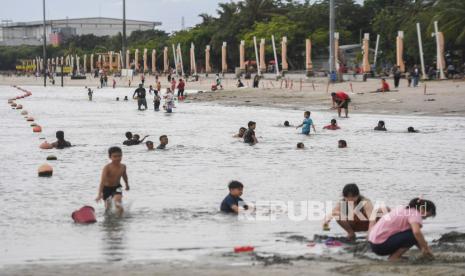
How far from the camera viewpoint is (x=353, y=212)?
38.1 feet

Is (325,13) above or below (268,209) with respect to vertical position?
above

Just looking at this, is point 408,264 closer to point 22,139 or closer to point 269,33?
→ point 22,139

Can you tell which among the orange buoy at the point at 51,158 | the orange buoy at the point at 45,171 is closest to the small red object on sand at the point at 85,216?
the orange buoy at the point at 45,171

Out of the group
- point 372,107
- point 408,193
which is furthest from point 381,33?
point 408,193

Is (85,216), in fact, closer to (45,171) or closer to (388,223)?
(388,223)

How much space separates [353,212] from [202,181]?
7.82m

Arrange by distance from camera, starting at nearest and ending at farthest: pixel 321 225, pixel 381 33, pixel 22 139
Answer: pixel 321 225
pixel 22 139
pixel 381 33

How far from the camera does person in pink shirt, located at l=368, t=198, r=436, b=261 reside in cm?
1004

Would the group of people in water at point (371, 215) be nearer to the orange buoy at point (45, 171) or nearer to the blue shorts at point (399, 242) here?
the blue shorts at point (399, 242)

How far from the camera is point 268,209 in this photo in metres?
A: 15.1

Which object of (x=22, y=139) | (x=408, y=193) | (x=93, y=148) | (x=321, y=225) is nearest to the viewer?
(x=321, y=225)

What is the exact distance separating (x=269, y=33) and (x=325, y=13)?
6.12 meters

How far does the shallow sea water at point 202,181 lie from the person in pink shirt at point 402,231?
1.18 m

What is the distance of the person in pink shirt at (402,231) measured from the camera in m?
10.0
